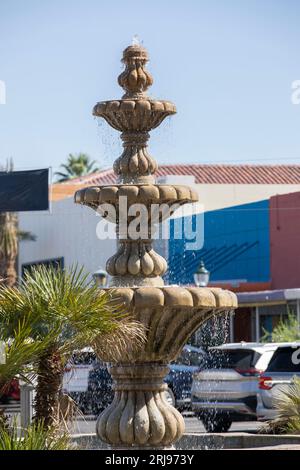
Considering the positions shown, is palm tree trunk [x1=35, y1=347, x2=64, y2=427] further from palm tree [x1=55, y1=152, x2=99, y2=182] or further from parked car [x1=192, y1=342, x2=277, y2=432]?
palm tree [x1=55, y1=152, x2=99, y2=182]

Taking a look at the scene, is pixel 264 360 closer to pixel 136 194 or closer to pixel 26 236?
pixel 136 194

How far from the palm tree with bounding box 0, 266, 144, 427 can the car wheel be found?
10530 mm

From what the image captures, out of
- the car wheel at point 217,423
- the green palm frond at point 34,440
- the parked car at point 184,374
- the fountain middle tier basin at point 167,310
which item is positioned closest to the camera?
the green palm frond at point 34,440

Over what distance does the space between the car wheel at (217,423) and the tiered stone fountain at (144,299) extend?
8508mm

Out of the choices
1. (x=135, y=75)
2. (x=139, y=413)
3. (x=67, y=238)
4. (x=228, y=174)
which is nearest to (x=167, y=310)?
(x=139, y=413)

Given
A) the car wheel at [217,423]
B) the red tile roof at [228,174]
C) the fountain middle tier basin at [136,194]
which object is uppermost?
the red tile roof at [228,174]

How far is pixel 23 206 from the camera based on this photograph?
30328mm

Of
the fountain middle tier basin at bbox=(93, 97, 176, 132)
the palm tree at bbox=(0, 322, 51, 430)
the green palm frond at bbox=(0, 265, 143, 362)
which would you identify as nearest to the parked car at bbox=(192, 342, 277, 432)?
the fountain middle tier basin at bbox=(93, 97, 176, 132)

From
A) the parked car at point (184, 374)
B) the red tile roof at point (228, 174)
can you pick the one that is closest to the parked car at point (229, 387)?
the parked car at point (184, 374)

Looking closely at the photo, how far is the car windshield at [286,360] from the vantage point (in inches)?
786

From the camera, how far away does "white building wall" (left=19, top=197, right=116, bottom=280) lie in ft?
136

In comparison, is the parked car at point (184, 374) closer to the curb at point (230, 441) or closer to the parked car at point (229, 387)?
the parked car at point (229, 387)

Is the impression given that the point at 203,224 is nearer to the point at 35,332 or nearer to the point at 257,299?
the point at 257,299

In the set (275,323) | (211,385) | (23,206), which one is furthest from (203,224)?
(211,385)
